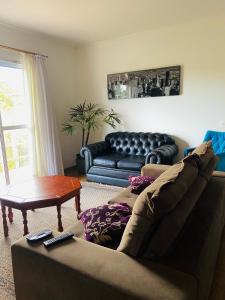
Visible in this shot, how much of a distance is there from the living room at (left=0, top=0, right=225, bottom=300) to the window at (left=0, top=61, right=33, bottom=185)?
0.34m

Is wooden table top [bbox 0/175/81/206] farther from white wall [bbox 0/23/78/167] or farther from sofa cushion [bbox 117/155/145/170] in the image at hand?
white wall [bbox 0/23/78/167]

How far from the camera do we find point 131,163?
3736mm

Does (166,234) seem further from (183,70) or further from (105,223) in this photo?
(183,70)

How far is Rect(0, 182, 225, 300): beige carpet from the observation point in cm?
173

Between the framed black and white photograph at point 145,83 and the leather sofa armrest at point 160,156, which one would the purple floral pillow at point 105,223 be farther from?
the framed black and white photograph at point 145,83

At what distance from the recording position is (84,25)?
384 cm

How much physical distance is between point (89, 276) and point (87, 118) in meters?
4.02

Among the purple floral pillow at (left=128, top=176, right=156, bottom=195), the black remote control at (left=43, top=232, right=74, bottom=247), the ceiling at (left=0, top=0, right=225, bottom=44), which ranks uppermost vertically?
the ceiling at (left=0, top=0, right=225, bottom=44)

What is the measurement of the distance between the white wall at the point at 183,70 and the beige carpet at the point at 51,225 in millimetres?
1598

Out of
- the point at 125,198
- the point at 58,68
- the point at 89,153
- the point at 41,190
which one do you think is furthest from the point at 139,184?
the point at 58,68

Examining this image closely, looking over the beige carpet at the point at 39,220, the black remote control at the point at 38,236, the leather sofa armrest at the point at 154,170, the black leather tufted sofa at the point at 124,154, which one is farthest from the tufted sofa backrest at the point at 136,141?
the black remote control at the point at 38,236

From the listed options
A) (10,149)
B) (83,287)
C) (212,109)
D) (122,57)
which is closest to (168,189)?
(83,287)

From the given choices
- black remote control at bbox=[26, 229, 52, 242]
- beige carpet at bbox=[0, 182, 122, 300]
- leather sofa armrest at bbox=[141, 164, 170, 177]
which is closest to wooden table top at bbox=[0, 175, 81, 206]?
beige carpet at bbox=[0, 182, 122, 300]

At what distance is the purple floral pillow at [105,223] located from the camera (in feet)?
4.64
